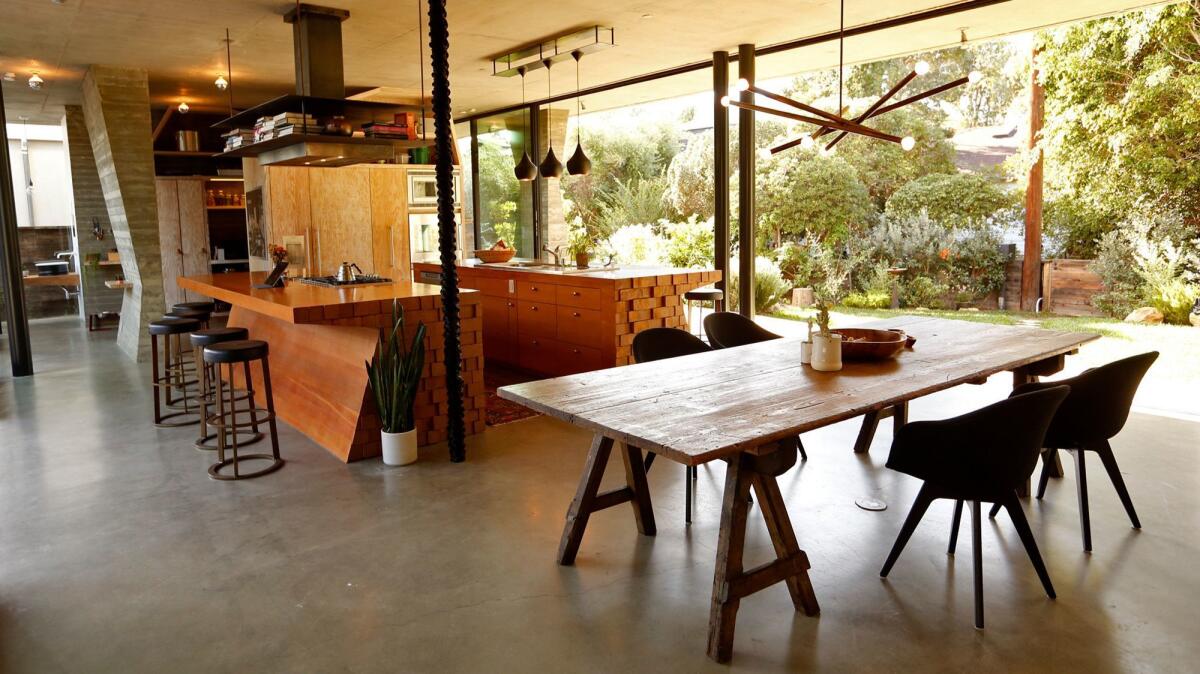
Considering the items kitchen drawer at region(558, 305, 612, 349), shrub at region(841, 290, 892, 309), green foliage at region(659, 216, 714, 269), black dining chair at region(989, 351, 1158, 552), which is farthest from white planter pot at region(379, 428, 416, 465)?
shrub at region(841, 290, 892, 309)

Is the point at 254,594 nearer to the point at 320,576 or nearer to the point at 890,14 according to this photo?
the point at 320,576

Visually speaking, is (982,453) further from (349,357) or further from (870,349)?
(349,357)

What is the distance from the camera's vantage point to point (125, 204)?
7613 mm

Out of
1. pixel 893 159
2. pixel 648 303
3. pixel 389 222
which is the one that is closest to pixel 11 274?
pixel 389 222

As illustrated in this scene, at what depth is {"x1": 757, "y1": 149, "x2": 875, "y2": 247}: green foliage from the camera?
40.0ft

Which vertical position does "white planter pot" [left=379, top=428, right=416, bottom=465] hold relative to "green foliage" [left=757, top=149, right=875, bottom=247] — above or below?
below

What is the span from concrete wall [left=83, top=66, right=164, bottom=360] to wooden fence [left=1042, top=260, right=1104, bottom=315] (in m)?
10.3

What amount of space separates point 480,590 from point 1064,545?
92.3 inches

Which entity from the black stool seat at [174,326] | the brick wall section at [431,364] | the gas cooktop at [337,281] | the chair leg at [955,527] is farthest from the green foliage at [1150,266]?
the black stool seat at [174,326]

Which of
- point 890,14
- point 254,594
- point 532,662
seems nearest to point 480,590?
point 532,662

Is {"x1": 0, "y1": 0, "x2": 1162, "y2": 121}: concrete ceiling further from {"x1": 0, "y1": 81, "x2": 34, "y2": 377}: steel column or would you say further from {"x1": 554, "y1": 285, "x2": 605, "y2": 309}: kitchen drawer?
{"x1": 554, "y1": 285, "x2": 605, "y2": 309}: kitchen drawer

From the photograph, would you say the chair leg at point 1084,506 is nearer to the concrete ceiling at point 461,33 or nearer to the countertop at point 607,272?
the countertop at point 607,272

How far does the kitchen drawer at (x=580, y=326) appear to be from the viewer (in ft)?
19.5

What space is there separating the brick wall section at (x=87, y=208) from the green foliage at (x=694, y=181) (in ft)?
29.5
